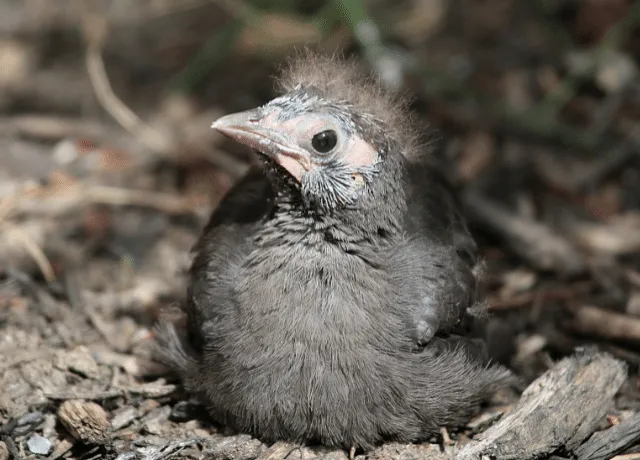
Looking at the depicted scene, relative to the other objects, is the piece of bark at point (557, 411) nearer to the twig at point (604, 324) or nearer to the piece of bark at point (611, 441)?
the piece of bark at point (611, 441)

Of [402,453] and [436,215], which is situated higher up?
[436,215]

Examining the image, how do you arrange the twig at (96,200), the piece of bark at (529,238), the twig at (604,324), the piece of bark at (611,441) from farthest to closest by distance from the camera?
the twig at (96,200) → the piece of bark at (529,238) → the twig at (604,324) → the piece of bark at (611,441)

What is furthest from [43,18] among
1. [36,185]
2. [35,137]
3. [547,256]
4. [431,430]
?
[431,430]

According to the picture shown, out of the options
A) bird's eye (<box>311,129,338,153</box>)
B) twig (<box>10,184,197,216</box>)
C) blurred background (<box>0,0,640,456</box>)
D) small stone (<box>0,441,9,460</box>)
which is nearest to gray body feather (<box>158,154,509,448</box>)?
bird's eye (<box>311,129,338,153</box>)

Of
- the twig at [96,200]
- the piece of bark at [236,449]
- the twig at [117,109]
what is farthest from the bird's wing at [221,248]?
the twig at [117,109]

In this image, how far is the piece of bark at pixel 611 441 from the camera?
4059 mm

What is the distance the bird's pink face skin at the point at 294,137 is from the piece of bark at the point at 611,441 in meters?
1.69

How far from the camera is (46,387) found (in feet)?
14.2

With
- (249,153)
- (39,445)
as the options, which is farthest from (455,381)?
(249,153)

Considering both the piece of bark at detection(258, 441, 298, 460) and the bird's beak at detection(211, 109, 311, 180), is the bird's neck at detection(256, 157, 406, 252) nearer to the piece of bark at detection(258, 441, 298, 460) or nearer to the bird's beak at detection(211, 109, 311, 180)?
the bird's beak at detection(211, 109, 311, 180)

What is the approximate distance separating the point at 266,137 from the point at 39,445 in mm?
1735

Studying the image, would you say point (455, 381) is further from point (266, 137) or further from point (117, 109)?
point (117, 109)

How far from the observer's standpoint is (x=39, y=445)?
13.4 feet

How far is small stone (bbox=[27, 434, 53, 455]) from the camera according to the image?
407cm
